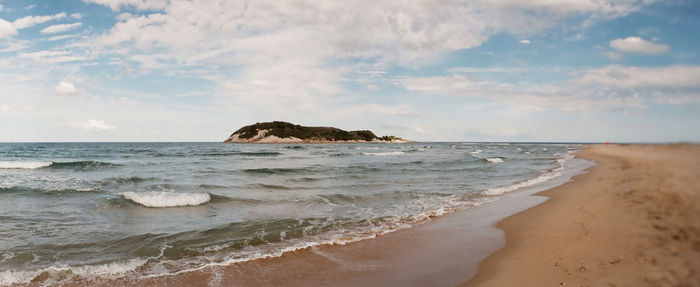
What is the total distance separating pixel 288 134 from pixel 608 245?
480ft

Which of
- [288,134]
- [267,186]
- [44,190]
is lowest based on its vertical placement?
[267,186]

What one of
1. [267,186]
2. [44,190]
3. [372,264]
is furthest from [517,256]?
[44,190]

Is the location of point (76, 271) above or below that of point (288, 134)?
below

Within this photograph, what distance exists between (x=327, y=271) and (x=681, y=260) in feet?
15.2

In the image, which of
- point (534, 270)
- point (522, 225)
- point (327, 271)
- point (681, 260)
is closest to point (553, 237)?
point (522, 225)

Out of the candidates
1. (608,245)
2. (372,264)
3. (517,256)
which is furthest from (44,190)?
(608,245)

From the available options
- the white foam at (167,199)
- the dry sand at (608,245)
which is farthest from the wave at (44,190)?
the dry sand at (608,245)

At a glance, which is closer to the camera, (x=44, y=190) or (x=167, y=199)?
(x=167, y=199)

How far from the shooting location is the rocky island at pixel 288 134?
146 m

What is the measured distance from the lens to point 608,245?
5496 millimetres

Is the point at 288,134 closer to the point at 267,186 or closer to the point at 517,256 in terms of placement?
the point at 267,186

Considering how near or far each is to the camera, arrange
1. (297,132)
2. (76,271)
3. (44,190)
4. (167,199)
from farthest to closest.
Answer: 1. (297,132)
2. (44,190)
3. (167,199)
4. (76,271)

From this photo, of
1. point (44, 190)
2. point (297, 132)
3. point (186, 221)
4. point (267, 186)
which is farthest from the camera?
point (297, 132)

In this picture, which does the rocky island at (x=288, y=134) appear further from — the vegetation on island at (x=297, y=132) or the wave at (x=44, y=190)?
the wave at (x=44, y=190)
